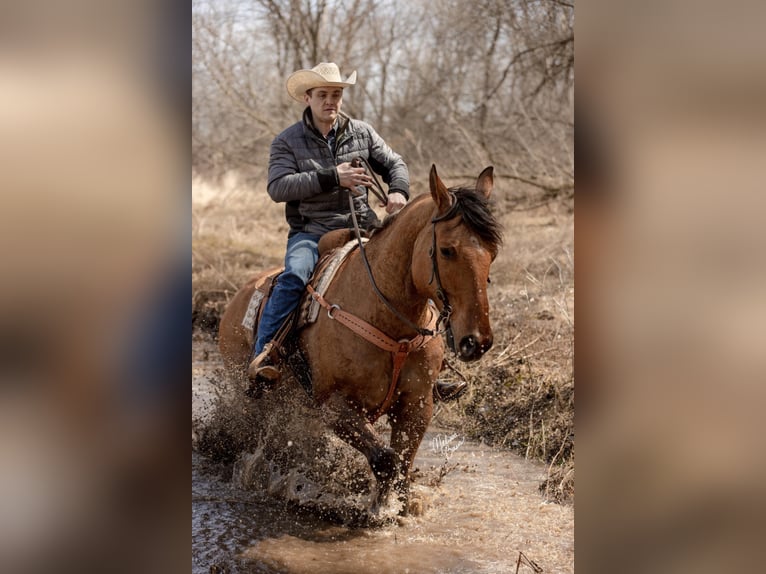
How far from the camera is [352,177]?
4.56 meters

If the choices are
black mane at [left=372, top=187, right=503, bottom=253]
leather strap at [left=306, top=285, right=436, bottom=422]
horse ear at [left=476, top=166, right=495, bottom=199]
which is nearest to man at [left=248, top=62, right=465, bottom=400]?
leather strap at [left=306, top=285, right=436, bottom=422]

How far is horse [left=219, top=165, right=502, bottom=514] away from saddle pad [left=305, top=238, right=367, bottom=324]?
0.04m

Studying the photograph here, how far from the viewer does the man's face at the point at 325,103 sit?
4.87m

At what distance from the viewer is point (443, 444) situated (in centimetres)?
642

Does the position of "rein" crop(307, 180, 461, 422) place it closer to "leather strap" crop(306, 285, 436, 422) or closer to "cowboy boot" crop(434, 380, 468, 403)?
"leather strap" crop(306, 285, 436, 422)

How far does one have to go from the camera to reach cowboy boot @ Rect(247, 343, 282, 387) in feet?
15.1

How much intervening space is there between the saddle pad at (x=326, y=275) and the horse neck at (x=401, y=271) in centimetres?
41

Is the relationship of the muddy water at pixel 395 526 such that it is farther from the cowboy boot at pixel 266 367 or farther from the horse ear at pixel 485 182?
the horse ear at pixel 485 182

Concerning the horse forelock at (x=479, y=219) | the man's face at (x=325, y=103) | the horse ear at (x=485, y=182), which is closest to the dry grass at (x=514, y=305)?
the horse ear at (x=485, y=182)
